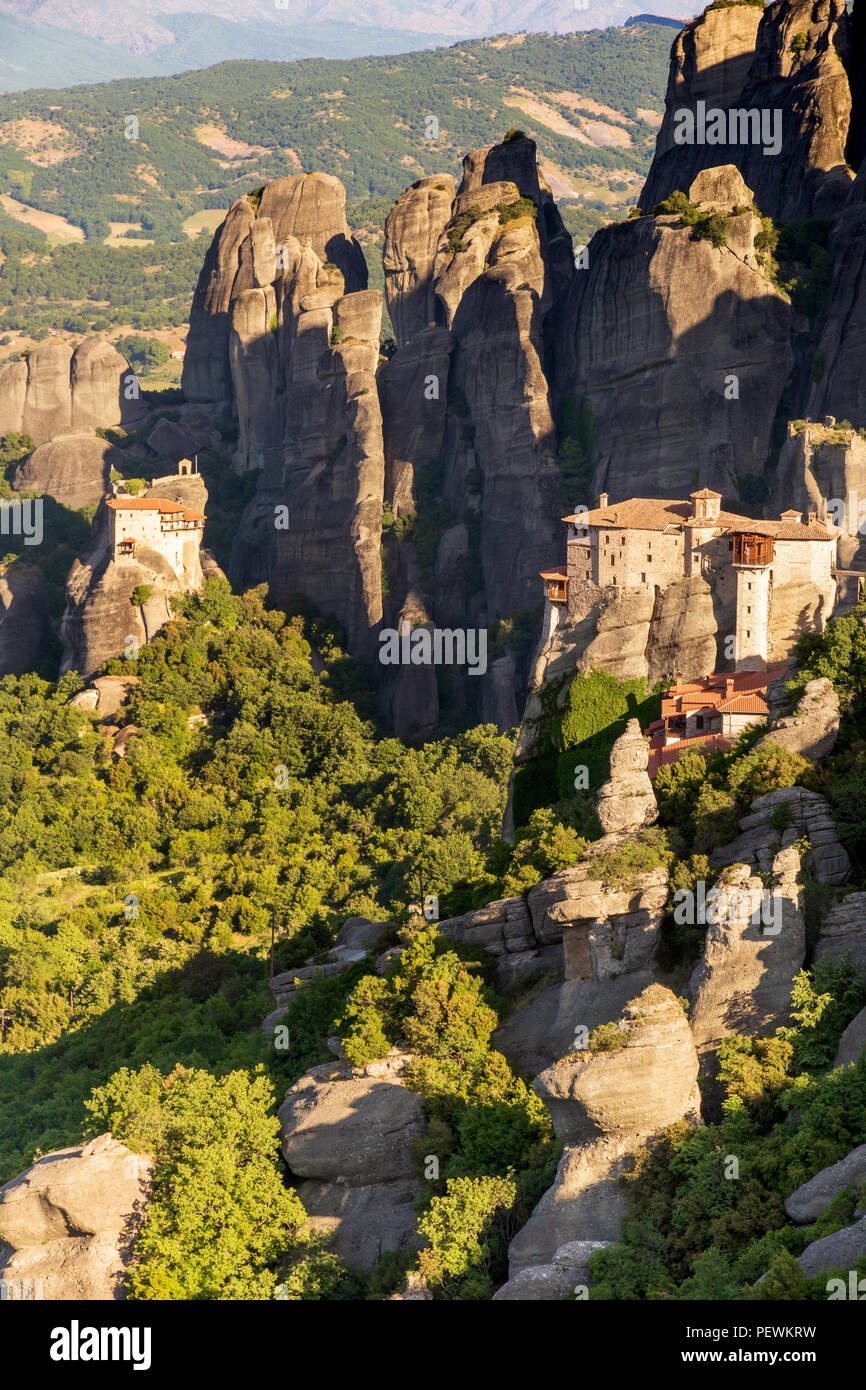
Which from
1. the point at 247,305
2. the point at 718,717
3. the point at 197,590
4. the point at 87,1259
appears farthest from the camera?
the point at 247,305

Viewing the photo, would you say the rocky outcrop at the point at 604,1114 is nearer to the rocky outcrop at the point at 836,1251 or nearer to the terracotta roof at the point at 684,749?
the rocky outcrop at the point at 836,1251

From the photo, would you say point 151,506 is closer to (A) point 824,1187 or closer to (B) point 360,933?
(B) point 360,933

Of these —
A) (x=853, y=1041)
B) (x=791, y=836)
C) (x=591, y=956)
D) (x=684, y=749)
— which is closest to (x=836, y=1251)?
(x=853, y=1041)

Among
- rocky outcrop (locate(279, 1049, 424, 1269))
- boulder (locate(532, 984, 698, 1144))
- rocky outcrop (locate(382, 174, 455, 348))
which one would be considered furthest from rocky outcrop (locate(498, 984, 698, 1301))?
rocky outcrop (locate(382, 174, 455, 348))

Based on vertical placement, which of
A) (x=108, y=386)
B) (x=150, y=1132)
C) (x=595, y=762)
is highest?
(x=108, y=386)

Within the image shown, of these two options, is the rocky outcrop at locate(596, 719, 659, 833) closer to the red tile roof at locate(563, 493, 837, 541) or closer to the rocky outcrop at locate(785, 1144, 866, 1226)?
the red tile roof at locate(563, 493, 837, 541)

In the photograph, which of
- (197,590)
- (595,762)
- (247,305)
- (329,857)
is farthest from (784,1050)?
(247,305)

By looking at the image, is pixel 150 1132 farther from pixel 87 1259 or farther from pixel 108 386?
pixel 108 386
